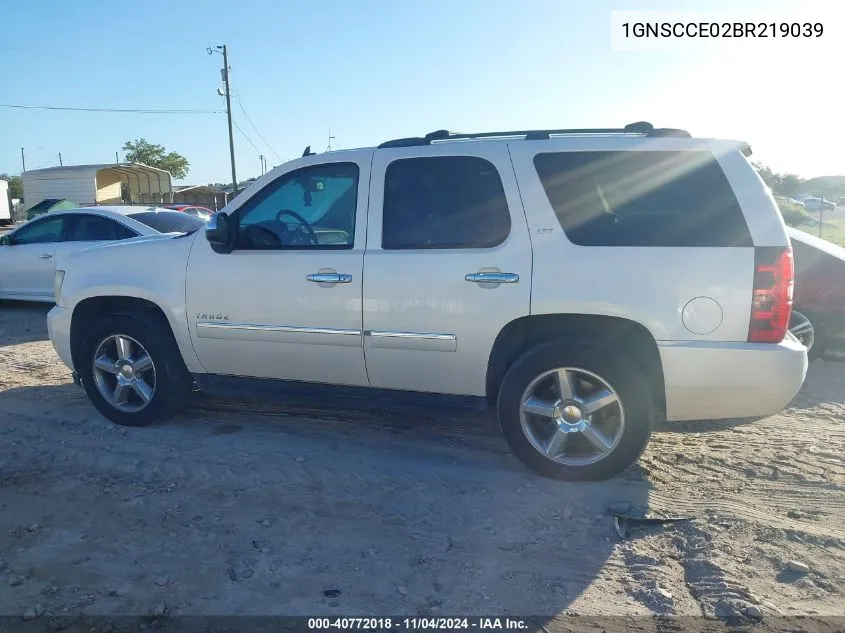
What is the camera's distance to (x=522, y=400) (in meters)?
3.95

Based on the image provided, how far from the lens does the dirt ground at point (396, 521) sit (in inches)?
116

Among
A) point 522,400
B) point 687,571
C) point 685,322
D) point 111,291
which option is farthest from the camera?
point 111,291

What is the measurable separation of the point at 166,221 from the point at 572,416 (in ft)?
25.0

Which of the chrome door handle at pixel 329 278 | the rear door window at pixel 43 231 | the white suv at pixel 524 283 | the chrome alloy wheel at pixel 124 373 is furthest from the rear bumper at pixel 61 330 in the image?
the rear door window at pixel 43 231

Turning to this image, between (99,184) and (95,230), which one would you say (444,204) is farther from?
(99,184)

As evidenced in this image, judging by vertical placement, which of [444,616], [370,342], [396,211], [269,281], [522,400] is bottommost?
[444,616]

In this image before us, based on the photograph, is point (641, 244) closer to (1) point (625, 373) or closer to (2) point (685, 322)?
(2) point (685, 322)

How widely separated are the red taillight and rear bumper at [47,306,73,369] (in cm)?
469

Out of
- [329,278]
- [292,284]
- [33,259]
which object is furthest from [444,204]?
[33,259]

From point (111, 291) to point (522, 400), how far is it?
3050 millimetres

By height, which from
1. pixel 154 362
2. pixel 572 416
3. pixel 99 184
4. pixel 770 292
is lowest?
pixel 572 416

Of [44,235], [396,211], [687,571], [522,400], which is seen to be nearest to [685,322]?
[522,400]

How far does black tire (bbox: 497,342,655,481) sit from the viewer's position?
148 inches

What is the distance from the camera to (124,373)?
5.03 meters
